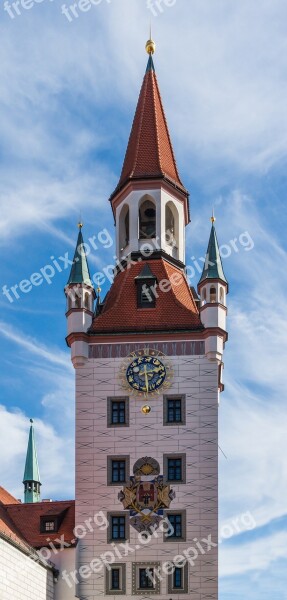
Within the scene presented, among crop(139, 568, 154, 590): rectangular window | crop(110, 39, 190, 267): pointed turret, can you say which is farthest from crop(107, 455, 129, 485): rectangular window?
crop(110, 39, 190, 267): pointed turret

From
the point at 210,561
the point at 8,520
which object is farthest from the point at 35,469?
the point at 210,561

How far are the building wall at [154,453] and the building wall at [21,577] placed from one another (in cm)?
194

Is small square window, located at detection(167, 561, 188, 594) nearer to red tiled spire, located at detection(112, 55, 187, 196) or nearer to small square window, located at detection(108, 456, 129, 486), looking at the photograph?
small square window, located at detection(108, 456, 129, 486)

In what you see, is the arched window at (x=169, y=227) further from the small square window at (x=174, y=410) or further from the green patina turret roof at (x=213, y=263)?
the small square window at (x=174, y=410)

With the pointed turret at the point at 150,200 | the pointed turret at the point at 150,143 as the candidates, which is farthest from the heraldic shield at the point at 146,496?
the pointed turret at the point at 150,143

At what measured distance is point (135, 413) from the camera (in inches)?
2063

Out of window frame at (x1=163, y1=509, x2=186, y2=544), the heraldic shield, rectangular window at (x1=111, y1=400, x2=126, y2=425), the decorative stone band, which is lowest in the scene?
window frame at (x1=163, y1=509, x2=186, y2=544)

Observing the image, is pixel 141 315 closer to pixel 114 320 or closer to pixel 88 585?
pixel 114 320

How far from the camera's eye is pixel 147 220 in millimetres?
58719

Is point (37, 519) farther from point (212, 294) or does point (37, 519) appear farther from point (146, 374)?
point (212, 294)

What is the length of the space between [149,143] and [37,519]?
19.6 metres

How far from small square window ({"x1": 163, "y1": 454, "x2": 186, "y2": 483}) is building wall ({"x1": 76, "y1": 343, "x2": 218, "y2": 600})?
7.5 inches

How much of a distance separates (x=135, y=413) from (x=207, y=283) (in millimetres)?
6813

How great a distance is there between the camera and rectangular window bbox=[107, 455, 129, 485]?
51562 millimetres
